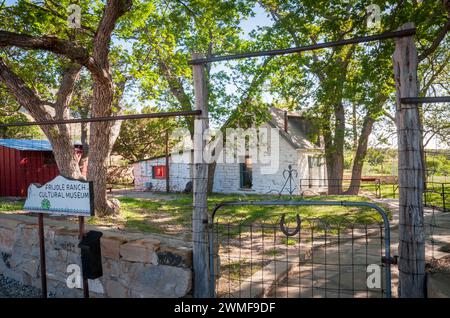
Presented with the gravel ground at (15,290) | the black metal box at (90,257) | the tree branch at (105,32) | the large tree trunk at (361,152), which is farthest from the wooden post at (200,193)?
the large tree trunk at (361,152)

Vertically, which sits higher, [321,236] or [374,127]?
[374,127]

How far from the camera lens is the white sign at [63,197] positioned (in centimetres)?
375

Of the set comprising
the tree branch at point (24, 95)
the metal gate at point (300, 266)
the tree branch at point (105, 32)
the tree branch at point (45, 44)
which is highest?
the tree branch at point (105, 32)

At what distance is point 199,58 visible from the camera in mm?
3367

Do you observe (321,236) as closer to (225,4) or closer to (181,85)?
(225,4)

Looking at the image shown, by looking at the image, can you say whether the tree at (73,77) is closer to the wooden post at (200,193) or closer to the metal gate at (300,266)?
the metal gate at (300,266)

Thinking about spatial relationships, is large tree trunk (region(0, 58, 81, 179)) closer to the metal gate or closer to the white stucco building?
the metal gate

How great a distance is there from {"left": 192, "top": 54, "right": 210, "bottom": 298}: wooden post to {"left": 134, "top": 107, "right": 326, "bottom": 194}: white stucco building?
15.6m

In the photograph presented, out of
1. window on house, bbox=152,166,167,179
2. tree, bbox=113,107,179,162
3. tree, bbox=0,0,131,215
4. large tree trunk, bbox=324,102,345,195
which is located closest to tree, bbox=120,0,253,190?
tree, bbox=0,0,131,215

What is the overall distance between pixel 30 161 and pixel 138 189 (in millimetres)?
7572

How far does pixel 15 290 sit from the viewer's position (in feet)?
16.8

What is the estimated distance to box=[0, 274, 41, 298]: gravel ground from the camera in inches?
193

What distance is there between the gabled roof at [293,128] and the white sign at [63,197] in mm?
16485
